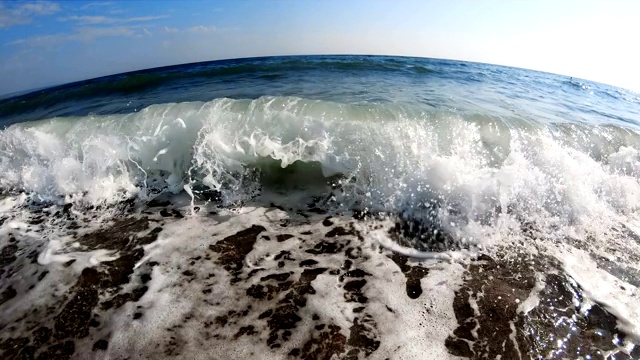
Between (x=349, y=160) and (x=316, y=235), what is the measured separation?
67.1 inches

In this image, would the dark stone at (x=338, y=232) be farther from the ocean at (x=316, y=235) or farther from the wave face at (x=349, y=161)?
the wave face at (x=349, y=161)

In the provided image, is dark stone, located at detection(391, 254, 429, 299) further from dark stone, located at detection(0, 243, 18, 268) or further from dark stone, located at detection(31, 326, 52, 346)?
dark stone, located at detection(0, 243, 18, 268)

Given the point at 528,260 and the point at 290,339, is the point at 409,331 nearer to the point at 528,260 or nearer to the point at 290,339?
the point at 290,339

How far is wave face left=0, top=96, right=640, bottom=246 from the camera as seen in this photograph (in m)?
4.32

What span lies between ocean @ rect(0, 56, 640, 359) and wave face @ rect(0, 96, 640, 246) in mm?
31

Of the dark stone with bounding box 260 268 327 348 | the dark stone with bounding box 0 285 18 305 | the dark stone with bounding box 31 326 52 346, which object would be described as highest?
the dark stone with bounding box 0 285 18 305

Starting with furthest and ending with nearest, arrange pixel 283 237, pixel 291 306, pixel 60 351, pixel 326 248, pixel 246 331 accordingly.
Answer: pixel 283 237
pixel 326 248
pixel 291 306
pixel 246 331
pixel 60 351

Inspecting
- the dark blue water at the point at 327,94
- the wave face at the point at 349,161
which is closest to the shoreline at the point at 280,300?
the wave face at the point at 349,161

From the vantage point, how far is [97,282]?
305 cm

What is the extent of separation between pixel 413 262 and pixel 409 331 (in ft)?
3.02

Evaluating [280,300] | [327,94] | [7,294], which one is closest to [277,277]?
[280,300]

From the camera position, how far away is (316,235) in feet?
12.4

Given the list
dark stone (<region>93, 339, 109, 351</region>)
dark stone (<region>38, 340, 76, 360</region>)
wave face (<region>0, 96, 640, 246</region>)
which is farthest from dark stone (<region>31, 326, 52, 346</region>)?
wave face (<region>0, 96, 640, 246</region>)

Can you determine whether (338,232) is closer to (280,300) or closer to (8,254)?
(280,300)
